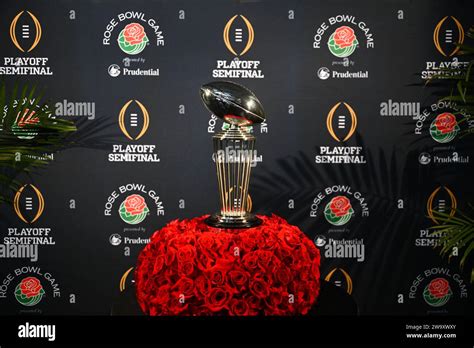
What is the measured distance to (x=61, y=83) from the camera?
134 inches

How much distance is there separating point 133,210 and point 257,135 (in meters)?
0.96

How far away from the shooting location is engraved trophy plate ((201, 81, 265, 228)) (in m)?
1.98

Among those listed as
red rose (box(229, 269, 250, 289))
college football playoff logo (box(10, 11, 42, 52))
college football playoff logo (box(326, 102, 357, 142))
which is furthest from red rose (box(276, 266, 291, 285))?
college football playoff logo (box(10, 11, 42, 52))

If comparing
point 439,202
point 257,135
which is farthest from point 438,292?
point 257,135

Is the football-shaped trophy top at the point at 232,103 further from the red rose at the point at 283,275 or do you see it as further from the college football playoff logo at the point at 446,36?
the college football playoff logo at the point at 446,36

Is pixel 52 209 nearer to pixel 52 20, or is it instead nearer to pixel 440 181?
pixel 52 20

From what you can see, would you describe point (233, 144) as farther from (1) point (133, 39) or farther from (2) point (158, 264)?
(1) point (133, 39)

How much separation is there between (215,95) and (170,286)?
72 cm

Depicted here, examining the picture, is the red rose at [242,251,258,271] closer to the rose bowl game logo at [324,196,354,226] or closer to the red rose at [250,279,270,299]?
the red rose at [250,279,270,299]

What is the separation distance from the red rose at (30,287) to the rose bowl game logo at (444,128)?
2791 millimetres

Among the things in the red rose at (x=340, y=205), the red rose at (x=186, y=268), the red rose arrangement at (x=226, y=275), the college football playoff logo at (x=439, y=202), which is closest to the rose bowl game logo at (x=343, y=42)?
the red rose at (x=340, y=205)

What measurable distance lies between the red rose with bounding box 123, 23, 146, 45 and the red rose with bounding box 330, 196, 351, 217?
165 centimetres

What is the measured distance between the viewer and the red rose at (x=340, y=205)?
3479 mm

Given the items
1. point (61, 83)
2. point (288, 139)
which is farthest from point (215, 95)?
point (61, 83)
